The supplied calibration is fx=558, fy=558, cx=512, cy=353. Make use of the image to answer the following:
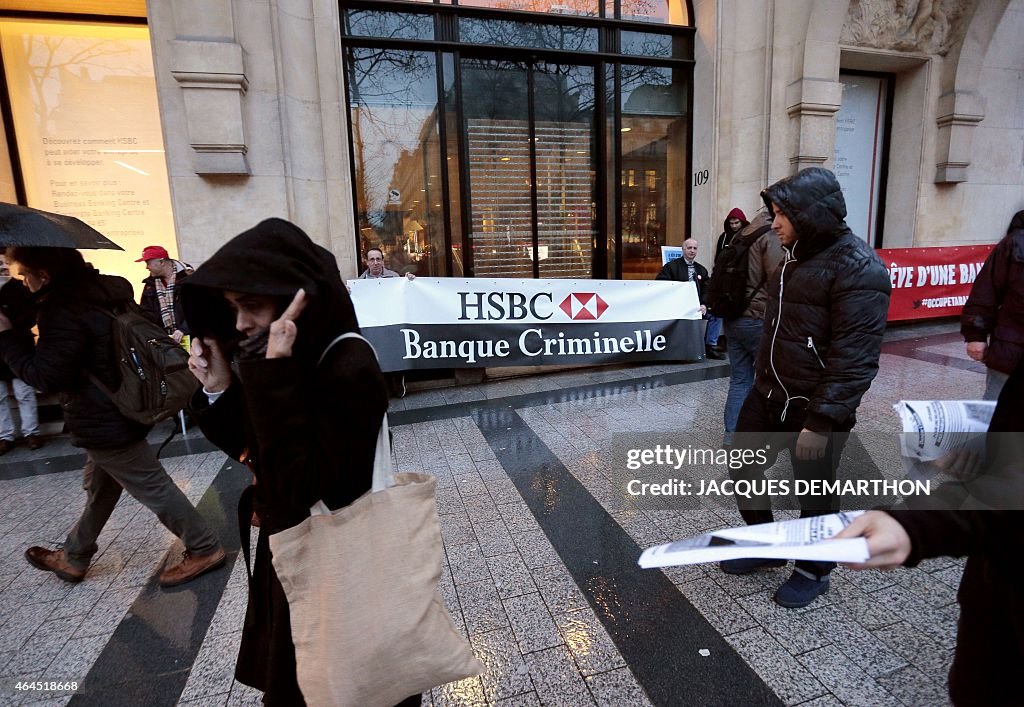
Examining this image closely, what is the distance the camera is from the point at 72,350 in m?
2.77

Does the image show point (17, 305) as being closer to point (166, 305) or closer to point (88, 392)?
point (88, 392)

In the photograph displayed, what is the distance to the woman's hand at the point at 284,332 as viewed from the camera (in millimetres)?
1352

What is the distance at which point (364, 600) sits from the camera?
1396 mm

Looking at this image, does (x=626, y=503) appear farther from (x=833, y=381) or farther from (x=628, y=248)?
(x=628, y=248)

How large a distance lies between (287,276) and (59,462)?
5638 millimetres

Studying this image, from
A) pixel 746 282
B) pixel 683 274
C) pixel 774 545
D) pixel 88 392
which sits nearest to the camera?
pixel 774 545

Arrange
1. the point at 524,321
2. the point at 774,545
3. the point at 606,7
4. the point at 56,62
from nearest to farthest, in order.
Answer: the point at 774,545, the point at 524,321, the point at 56,62, the point at 606,7

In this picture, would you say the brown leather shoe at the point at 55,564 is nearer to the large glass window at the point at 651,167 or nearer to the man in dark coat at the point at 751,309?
the man in dark coat at the point at 751,309

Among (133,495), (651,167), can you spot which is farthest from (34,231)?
(651,167)

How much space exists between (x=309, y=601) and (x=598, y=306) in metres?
6.30

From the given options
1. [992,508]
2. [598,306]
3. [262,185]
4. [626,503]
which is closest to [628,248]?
[598,306]

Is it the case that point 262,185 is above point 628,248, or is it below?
above

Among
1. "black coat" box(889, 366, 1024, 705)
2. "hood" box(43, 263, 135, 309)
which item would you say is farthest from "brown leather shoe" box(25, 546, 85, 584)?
"black coat" box(889, 366, 1024, 705)

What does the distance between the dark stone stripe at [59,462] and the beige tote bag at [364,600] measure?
4407 millimetres
